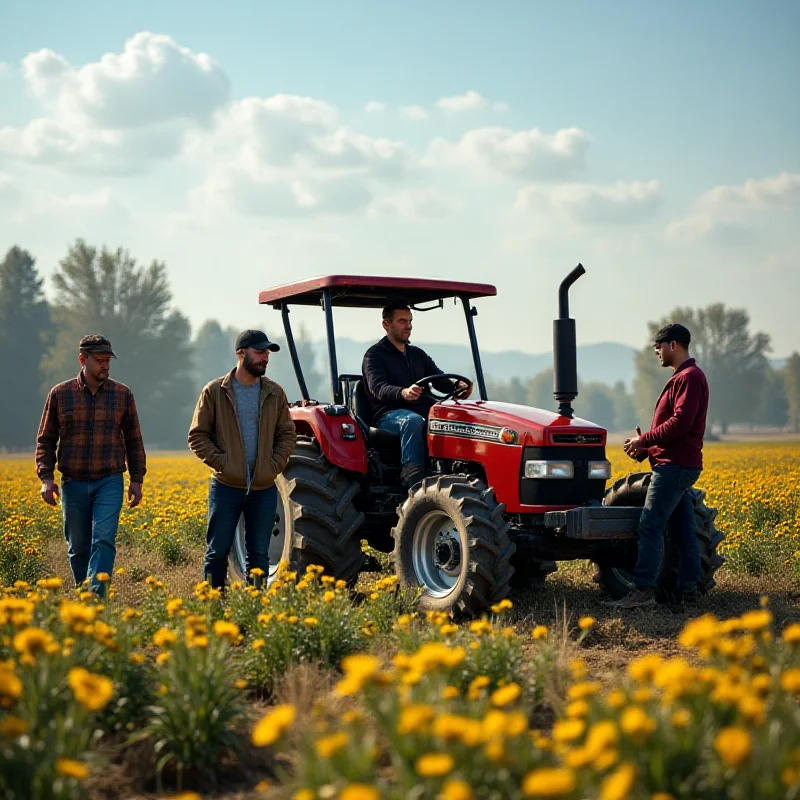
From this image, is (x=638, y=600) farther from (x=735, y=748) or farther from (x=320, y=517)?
(x=735, y=748)

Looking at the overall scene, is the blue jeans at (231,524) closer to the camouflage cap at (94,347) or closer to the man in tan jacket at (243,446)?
the man in tan jacket at (243,446)

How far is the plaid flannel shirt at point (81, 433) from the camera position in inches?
257

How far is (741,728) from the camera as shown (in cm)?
273

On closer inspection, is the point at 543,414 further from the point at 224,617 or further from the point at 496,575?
the point at 224,617

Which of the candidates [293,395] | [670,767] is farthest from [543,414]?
[293,395]

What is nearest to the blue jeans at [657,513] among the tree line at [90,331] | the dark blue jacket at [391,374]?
the dark blue jacket at [391,374]

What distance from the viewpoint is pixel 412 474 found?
7.06 metres

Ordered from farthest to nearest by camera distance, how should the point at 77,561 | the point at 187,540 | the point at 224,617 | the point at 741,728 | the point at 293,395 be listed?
the point at 293,395
the point at 187,540
the point at 77,561
the point at 224,617
the point at 741,728

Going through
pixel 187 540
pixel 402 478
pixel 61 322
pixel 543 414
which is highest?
pixel 61 322

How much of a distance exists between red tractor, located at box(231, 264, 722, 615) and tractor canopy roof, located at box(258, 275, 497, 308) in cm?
1

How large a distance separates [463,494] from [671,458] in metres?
1.57

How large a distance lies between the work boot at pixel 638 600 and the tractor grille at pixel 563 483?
726 millimetres

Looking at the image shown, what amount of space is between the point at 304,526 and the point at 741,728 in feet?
15.2

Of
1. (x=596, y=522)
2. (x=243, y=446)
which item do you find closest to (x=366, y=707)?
(x=596, y=522)
